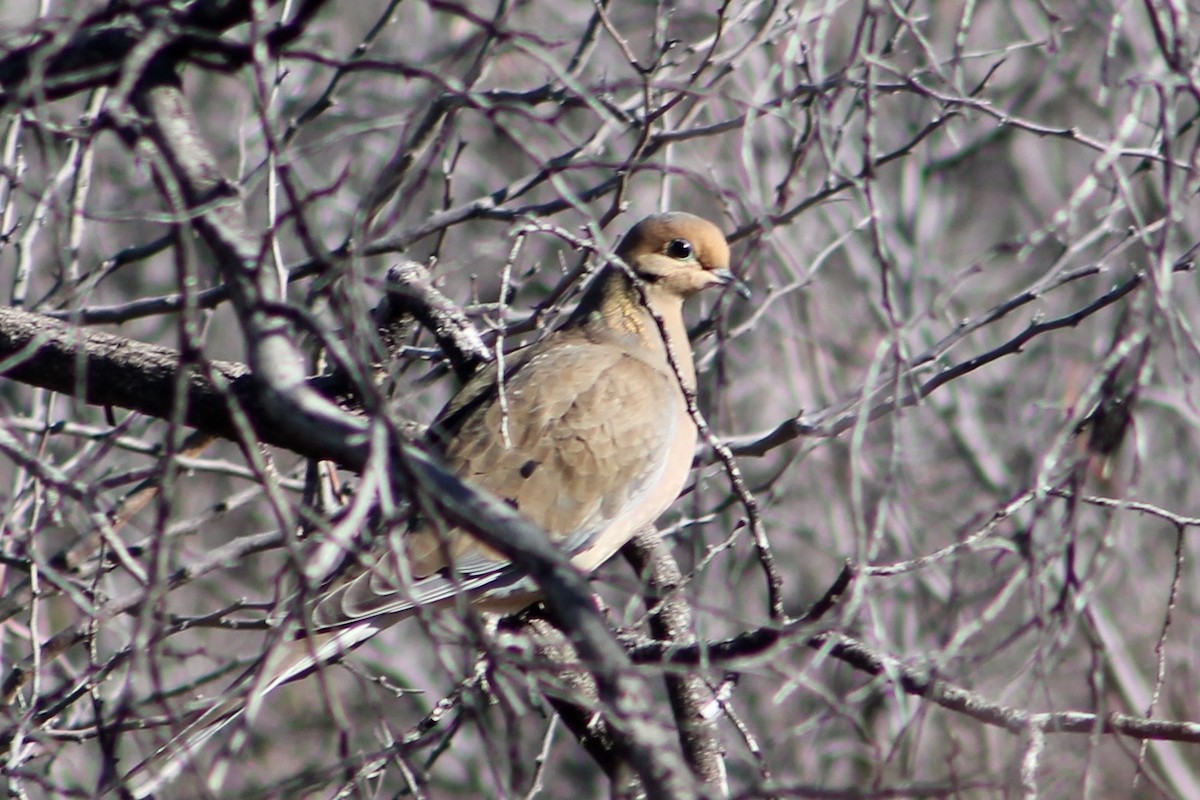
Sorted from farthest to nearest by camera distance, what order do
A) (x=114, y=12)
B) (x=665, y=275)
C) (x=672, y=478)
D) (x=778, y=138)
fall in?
(x=778, y=138), (x=665, y=275), (x=672, y=478), (x=114, y=12)

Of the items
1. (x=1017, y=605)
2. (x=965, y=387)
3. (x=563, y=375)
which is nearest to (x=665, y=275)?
(x=563, y=375)

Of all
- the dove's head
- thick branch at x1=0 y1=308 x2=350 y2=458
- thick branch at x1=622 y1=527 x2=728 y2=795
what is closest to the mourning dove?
the dove's head

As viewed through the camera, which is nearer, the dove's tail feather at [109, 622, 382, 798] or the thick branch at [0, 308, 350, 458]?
the dove's tail feather at [109, 622, 382, 798]

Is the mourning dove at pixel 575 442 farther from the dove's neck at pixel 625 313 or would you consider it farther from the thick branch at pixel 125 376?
the thick branch at pixel 125 376

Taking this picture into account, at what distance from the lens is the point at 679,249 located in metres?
5.03

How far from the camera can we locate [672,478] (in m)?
4.52

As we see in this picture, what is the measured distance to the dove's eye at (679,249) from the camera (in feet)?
16.4

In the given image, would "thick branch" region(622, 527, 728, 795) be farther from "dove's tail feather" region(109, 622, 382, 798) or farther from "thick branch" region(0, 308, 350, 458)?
"thick branch" region(0, 308, 350, 458)

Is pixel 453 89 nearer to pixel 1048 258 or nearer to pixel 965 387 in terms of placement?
pixel 965 387

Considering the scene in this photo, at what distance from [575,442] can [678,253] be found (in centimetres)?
82

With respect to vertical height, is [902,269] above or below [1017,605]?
above

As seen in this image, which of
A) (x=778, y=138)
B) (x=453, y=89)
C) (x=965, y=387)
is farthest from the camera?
(x=965, y=387)

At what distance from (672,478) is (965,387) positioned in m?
4.97

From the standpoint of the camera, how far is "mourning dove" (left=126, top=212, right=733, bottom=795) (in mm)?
4320
